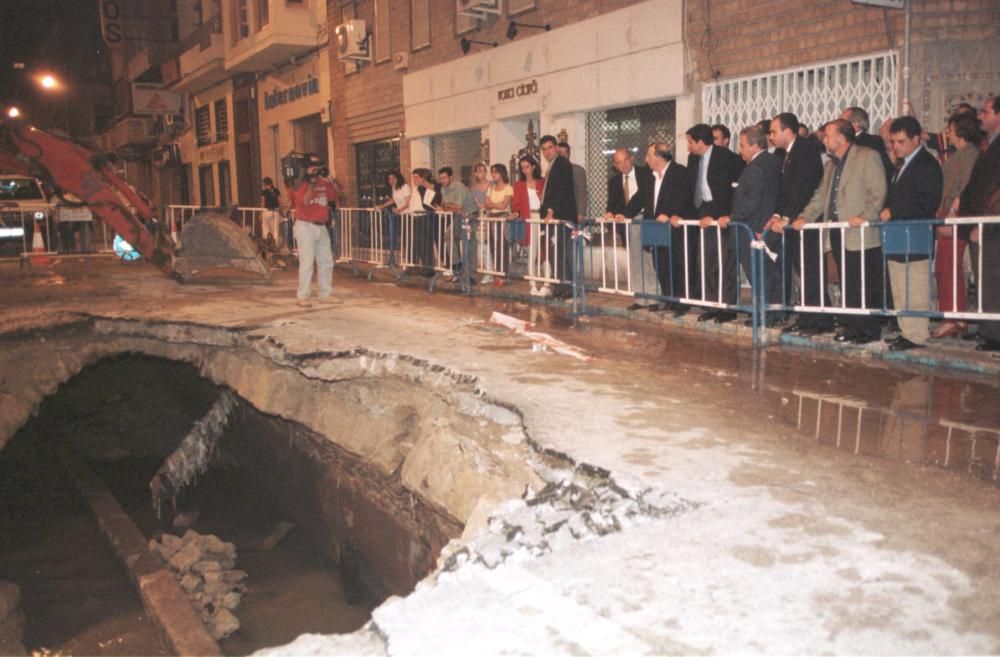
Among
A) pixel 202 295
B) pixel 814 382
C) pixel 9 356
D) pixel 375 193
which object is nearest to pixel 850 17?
pixel 814 382

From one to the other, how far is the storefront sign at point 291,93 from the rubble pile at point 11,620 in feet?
59.8

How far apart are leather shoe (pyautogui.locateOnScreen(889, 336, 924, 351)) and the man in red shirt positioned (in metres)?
6.18

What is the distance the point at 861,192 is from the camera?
7051 millimetres

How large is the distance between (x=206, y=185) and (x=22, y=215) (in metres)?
15.2

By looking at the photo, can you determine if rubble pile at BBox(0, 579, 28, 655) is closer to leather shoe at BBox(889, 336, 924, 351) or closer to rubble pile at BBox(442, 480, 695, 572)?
rubble pile at BBox(442, 480, 695, 572)

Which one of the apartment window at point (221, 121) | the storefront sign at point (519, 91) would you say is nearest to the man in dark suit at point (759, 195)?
the storefront sign at point (519, 91)

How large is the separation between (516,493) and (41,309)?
7.49 metres

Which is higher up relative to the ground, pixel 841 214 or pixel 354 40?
pixel 354 40

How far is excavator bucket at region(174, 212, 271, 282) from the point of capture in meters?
13.2

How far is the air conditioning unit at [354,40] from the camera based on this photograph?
19688mm

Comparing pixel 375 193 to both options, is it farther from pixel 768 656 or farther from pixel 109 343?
pixel 768 656

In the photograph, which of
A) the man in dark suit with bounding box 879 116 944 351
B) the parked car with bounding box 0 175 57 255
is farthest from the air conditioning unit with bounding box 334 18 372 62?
the man in dark suit with bounding box 879 116 944 351

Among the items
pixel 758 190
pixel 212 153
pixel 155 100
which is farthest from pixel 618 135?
pixel 155 100

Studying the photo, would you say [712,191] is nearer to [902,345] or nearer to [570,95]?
[902,345]
